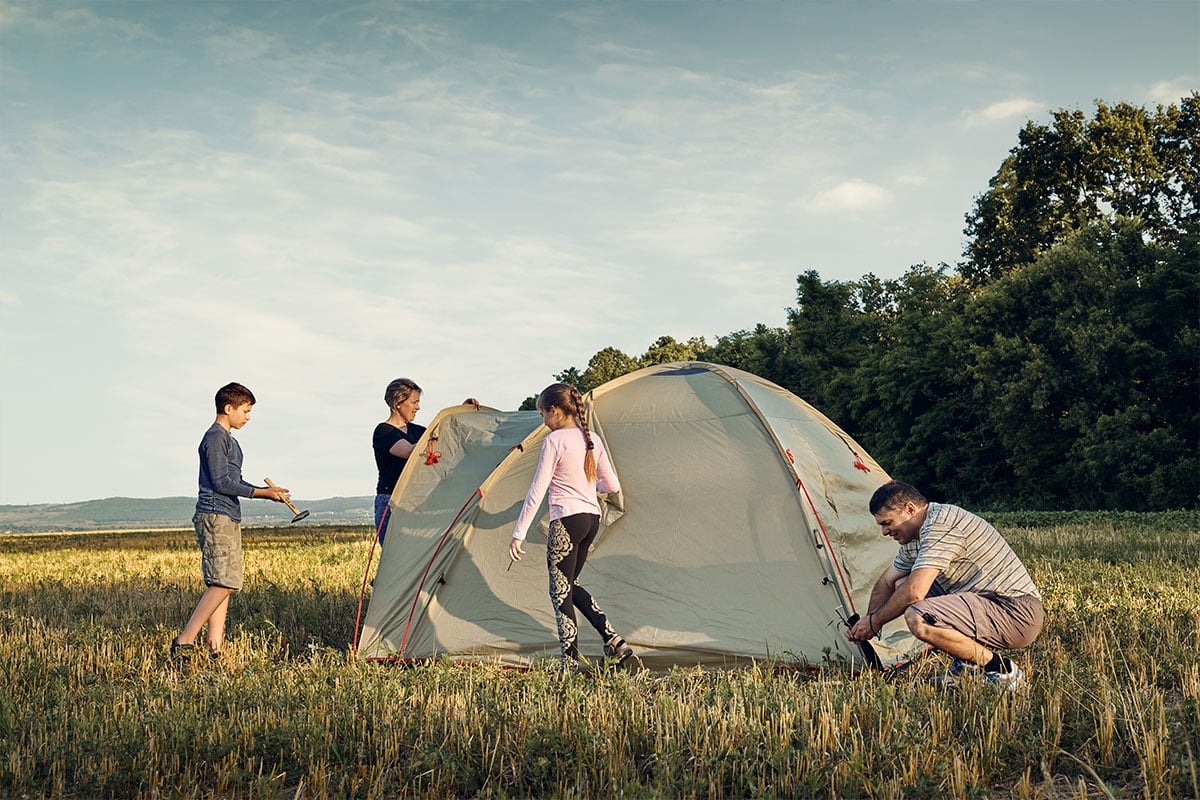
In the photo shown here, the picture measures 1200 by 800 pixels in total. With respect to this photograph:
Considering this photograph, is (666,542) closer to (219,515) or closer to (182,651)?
(219,515)

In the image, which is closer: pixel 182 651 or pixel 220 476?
pixel 182 651

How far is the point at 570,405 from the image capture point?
7.30 metres

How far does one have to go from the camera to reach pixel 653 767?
4805mm


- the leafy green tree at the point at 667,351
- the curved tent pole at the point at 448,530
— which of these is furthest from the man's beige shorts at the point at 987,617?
the leafy green tree at the point at 667,351

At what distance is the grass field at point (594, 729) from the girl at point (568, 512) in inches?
15.5

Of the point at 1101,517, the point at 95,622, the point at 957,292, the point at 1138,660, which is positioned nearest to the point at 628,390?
the point at 1138,660

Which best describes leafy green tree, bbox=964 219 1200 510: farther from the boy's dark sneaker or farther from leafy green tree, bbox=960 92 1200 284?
the boy's dark sneaker

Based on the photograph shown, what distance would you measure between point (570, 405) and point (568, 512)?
0.80 meters

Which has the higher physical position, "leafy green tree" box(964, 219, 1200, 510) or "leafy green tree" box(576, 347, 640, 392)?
"leafy green tree" box(576, 347, 640, 392)

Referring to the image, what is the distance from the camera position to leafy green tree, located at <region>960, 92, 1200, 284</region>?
3869cm

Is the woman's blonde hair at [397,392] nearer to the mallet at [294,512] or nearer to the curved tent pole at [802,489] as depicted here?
the mallet at [294,512]

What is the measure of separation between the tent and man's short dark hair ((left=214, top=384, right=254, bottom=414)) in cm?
153

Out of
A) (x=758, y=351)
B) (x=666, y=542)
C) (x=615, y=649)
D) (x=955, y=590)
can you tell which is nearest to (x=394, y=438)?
(x=666, y=542)

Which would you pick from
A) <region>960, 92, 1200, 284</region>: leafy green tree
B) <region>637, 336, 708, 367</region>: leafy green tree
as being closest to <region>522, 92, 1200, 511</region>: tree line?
<region>960, 92, 1200, 284</region>: leafy green tree
